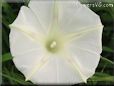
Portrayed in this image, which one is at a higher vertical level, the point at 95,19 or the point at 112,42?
the point at 95,19

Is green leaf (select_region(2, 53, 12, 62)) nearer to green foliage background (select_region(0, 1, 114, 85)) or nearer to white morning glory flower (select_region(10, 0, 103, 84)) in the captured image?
green foliage background (select_region(0, 1, 114, 85))

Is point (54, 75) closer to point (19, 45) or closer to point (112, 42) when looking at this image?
point (19, 45)

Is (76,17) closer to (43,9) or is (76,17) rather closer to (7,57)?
(43,9)

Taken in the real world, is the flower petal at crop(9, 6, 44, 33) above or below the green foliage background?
above

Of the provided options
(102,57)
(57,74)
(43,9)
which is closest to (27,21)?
(43,9)

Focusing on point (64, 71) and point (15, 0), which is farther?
point (15, 0)

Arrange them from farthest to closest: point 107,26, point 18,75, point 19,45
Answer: point 107,26
point 18,75
point 19,45

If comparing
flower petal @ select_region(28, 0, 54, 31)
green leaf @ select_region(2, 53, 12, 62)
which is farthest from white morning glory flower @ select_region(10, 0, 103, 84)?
green leaf @ select_region(2, 53, 12, 62)

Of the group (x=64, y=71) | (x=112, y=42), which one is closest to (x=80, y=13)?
(x=64, y=71)

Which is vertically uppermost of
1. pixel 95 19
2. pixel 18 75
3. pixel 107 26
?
pixel 95 19
